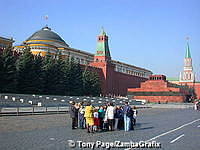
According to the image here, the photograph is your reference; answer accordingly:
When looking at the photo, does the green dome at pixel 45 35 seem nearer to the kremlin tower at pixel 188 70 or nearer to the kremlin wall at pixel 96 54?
the kremlin wall at pixel 96 54

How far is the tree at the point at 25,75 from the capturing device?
136 ft

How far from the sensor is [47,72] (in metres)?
46.5

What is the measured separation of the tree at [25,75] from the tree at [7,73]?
1.98 meters

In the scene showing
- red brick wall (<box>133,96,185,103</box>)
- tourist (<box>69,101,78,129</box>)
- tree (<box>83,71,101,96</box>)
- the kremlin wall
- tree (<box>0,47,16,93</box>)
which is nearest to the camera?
tourist (<box>69,101,78,129</box>)

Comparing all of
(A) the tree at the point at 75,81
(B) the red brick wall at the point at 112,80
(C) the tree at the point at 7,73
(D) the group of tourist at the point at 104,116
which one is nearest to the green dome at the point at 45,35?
(B) the red brick wall at the point at 112,80

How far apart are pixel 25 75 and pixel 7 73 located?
3.90 meters

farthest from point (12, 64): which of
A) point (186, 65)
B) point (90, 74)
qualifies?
point (186, 65)

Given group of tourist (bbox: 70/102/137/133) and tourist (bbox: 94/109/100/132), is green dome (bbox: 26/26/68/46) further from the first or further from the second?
tourist (bbox: 94/109/100/132)

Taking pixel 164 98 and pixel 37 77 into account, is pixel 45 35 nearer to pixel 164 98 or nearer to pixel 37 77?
pixel 164 98

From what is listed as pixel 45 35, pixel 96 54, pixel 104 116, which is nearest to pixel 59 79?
pixel 104 116

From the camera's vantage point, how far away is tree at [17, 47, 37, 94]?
136 ft

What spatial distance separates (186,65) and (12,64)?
113 meters

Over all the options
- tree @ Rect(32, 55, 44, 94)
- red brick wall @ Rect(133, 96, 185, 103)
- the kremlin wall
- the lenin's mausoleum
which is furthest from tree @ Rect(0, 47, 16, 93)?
red brick wall @ Rect(133, 96, 185, 103)

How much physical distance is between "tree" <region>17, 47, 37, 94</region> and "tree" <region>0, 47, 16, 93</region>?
6.48 ft
